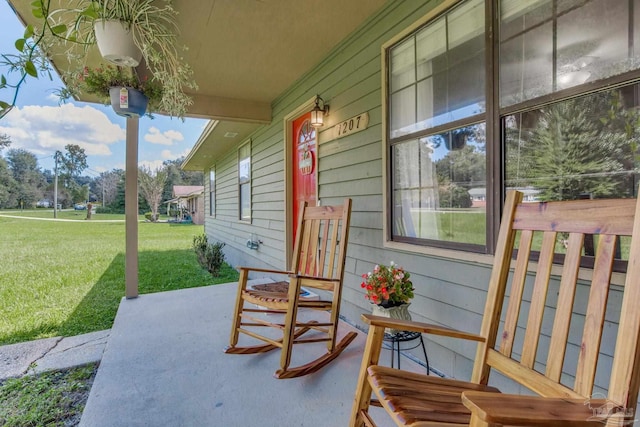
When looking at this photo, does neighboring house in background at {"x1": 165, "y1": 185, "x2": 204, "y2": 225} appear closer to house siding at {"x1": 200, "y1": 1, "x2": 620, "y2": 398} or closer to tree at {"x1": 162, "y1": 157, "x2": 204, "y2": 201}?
tree at {"x1": 162, "y1": 157, "x2": 204, "y2": 201}

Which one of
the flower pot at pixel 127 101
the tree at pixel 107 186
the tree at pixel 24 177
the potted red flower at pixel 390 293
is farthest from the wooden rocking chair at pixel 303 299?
the tree at pixel 107 186


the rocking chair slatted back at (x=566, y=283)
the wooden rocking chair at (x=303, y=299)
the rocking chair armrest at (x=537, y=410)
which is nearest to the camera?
the rocking chair armrest at (x=537, y=410)

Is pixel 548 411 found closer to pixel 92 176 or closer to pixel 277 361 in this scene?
pixel 277 361

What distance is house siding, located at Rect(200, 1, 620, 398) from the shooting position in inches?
69.2

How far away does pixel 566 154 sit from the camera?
1.34 m

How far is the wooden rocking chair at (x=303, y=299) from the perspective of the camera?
73.3 inches

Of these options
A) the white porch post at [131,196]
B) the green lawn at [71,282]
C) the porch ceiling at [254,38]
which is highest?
the porch ceiling at [254,38]

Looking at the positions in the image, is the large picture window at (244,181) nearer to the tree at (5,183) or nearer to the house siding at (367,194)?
the house siding at (367,194)

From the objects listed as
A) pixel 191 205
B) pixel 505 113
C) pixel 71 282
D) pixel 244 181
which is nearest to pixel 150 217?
pixel 191 205

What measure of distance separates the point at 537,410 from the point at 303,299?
5.16ft

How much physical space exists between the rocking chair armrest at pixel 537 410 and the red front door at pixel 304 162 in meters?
2.71

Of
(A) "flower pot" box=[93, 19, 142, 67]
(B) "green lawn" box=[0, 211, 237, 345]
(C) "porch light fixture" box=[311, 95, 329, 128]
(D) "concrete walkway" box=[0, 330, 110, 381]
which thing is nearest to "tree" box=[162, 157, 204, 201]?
(B) "green lawn" box=[0, 211, 237, 345]

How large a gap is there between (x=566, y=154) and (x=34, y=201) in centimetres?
2421

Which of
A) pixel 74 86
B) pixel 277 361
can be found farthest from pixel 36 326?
pixel 277 361
